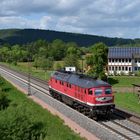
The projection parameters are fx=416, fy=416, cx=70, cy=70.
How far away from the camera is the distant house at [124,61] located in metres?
124

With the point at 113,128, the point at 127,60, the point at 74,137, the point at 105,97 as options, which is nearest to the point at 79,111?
the point at 105,97

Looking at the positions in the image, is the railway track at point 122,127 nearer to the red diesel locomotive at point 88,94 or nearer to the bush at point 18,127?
the red diesel locomotive at point 88,94

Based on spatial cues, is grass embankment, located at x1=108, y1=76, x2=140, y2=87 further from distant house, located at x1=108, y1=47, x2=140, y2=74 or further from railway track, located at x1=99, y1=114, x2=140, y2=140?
railway track, located at x1=99, y1=114, x2=140, y2=140

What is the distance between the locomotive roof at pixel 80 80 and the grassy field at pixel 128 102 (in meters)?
7.20

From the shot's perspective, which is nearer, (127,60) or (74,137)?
(74,137)

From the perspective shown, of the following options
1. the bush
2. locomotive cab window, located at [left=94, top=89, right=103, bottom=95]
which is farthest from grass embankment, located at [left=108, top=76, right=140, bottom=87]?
the bush

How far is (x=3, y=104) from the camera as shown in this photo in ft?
176

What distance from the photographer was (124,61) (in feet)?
410

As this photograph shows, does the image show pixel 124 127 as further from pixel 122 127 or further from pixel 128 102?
pixel 128 102

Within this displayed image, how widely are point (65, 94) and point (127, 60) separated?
246ft

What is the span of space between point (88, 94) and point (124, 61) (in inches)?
3296

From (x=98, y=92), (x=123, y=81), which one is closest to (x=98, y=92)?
(x=98, y=92)

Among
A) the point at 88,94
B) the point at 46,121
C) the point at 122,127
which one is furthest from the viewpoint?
the point at 88,94

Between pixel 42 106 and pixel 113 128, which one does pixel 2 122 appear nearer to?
pixel 113 128
